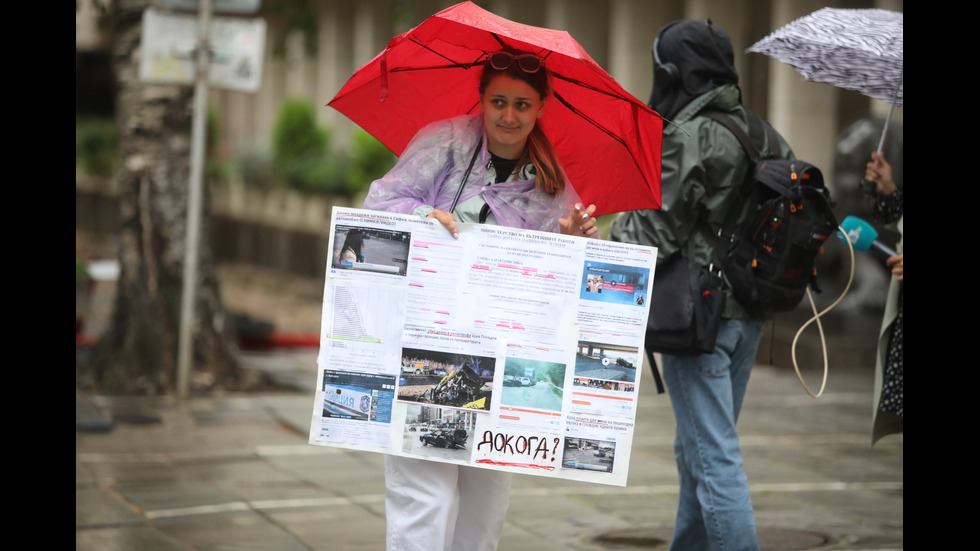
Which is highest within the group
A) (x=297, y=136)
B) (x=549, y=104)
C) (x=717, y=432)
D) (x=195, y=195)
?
(x=297, y=136)

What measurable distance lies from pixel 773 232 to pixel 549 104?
892 mm

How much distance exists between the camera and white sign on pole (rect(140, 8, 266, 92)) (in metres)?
8.79

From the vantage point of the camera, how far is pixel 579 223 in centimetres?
350

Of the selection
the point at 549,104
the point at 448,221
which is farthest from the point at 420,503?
the point at 549,104

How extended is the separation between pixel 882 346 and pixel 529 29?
2.09 metres

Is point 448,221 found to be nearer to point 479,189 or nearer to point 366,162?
point 479,189

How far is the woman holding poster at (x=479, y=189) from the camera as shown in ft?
11.4

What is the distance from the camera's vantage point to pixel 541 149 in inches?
142

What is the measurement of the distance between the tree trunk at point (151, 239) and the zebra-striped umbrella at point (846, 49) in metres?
6.04

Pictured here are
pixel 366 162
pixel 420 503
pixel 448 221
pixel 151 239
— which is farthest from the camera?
pixel 366 162

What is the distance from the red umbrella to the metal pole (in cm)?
519

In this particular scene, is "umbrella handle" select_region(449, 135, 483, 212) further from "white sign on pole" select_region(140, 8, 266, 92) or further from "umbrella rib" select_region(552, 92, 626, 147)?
"white sign on pole" select_region(140, 8, 266, 92)

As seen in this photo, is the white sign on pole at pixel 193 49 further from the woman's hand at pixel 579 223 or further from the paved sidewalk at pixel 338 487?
the woman's hand at pixel 579 223
